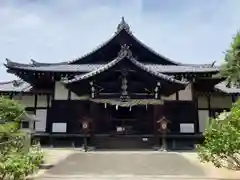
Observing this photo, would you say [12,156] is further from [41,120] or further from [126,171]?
[41,120]

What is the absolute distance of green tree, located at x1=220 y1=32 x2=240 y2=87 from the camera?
13532 millimetres

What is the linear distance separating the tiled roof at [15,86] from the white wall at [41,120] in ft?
6.23

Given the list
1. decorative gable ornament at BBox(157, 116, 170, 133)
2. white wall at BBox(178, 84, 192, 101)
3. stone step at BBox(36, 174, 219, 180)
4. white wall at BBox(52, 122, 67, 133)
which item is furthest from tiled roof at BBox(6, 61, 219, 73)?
stone step at BBox(36, 174, 219, 180)

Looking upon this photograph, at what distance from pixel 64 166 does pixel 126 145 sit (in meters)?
8.95

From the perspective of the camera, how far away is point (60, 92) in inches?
840

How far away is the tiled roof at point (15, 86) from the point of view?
74.8 ft

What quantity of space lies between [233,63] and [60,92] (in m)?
11.9

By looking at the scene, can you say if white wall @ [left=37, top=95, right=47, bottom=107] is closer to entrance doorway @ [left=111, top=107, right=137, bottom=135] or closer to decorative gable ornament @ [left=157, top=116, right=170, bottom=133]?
entrance doorway @ [left=111, top=107, right=137, bottom=135]

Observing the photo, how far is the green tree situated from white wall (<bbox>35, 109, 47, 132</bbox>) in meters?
12.6

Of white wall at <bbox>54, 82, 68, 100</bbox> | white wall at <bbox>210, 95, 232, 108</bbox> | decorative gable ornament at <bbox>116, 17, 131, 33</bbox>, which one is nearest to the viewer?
white wall at <bbox>54, 82, 68, 100</bbox>

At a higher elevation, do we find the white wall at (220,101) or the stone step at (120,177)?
the white wall at (220,101)

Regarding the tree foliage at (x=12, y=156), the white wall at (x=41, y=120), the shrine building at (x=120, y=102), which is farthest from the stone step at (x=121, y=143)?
the tree foliage at (x=12, y=156)

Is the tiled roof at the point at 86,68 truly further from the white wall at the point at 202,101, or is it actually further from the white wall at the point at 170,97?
the white wall at the point at 202,101

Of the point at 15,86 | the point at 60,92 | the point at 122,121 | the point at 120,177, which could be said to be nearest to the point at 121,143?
→ the point at 122,121
